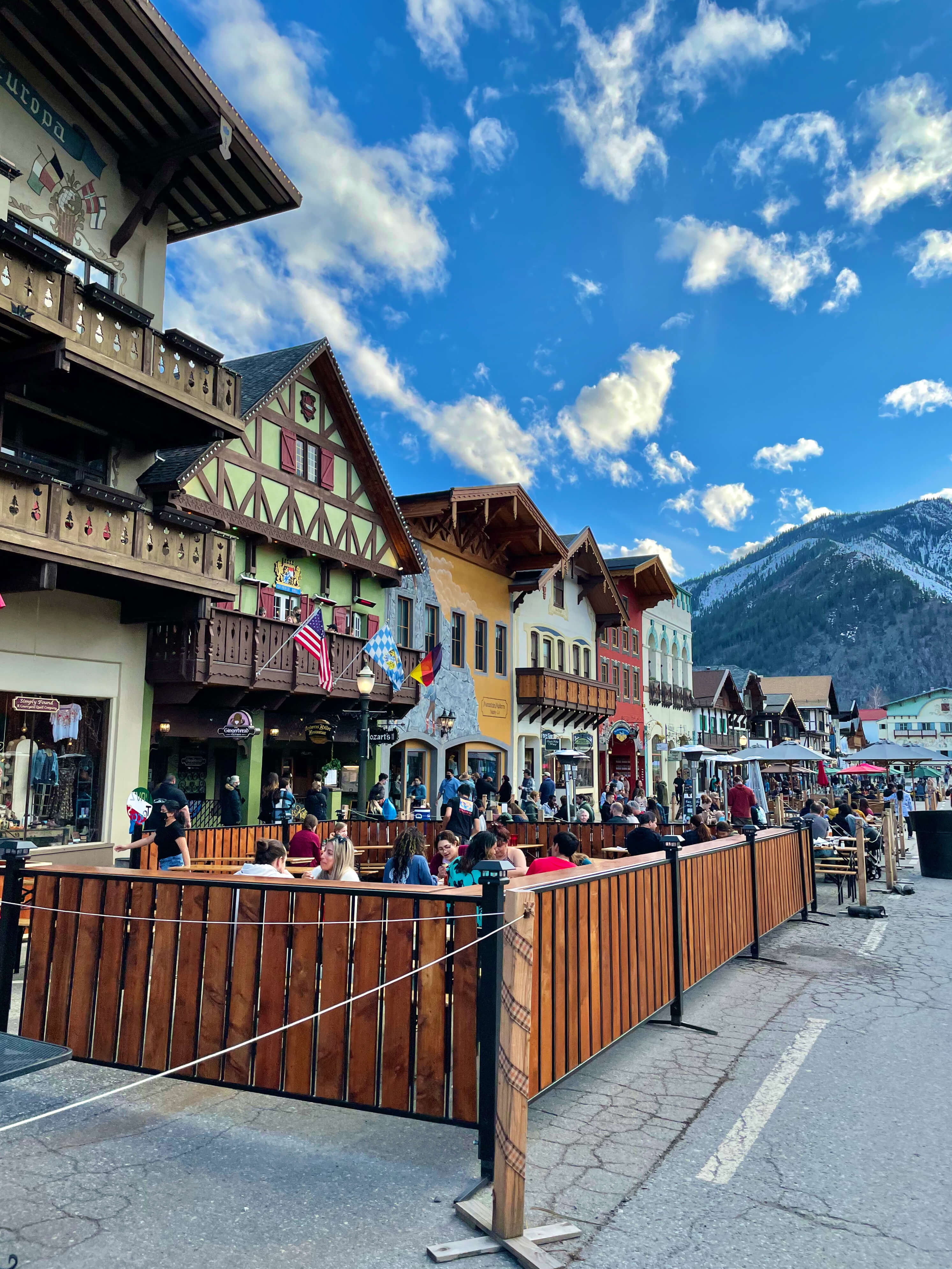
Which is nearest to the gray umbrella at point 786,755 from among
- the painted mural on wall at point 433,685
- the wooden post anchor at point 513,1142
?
the painted mural on wall at point 433,685

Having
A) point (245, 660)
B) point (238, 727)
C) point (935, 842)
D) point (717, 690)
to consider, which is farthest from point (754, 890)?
point (717, 690)

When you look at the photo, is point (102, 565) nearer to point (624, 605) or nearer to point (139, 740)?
point (139, 740)

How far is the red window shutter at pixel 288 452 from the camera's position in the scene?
21.9 m

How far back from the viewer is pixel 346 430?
2427 centimetres

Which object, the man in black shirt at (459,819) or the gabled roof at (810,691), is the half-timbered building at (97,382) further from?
the gabled roof at (810,691)

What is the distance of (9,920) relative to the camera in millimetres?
5438

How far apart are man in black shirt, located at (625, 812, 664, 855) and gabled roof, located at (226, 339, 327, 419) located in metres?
14.2

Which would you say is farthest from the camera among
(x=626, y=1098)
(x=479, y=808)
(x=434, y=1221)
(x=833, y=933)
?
(x=479, y=808)

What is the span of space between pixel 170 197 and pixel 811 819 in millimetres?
16149

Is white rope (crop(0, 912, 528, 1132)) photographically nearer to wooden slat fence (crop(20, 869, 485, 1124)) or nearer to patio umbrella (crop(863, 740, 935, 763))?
wooden slat fence (crop(20, 869, 485, 1124))

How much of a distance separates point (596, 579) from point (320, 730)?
63.9 feet

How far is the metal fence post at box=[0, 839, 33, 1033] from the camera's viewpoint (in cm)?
542

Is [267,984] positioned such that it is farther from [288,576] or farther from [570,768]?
[570,768]

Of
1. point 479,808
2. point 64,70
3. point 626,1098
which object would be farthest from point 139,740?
point 626,1098
